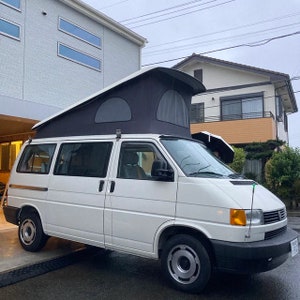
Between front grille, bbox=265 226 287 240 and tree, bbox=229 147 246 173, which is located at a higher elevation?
tree, bbox=229 147 246 173

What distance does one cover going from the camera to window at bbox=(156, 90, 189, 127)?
5.27 meters

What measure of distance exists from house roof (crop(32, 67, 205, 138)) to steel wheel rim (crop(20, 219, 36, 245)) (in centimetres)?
156

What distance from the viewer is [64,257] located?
18.7 ft

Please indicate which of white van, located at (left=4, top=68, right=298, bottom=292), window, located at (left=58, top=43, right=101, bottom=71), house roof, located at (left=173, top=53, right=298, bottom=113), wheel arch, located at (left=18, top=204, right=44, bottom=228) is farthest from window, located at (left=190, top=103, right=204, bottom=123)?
wheel arch, located at (left=18, top=204, right=44, bottom=228)

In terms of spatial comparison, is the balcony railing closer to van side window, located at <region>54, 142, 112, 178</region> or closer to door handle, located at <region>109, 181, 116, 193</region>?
van side window, located at <region>54, 142, 112, 178</region>

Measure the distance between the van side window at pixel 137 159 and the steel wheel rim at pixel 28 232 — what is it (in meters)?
2.09

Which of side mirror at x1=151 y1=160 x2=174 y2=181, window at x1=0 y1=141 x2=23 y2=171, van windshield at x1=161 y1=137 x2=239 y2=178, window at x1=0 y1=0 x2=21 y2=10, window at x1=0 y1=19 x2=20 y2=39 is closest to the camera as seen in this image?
side mirror at x1=151 y1=160 x2=174 y2=181

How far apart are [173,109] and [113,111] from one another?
3.14 ft

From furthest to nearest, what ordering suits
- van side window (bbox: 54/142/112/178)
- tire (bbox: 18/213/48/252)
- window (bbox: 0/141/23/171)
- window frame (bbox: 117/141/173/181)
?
window (bbox: 0/141/23/171) → tire (bbox: 18/213/48/252) → van side window (bbox: 54/142/112/178) → window frame (bbox: 117/141/173/181)

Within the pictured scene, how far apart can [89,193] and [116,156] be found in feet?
2.24

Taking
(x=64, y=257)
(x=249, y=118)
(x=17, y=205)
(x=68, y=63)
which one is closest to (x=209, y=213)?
(x=64, y=257)

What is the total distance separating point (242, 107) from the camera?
816 inches

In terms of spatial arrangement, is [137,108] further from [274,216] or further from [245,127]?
[245,127]

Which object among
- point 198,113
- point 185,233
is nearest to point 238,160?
point 198,113
